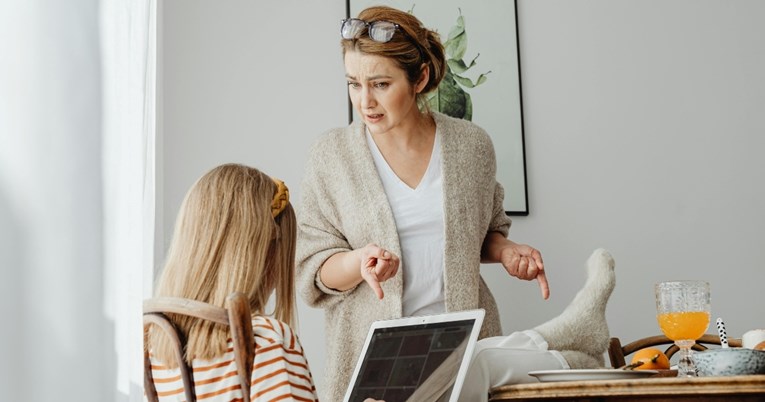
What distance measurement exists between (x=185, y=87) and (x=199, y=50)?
0.10 meters

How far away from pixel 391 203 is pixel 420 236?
92 mm

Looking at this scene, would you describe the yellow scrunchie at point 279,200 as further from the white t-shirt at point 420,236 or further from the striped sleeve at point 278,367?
the white t-shirt at point 420,236

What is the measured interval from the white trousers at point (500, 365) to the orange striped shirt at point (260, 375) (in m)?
0.23

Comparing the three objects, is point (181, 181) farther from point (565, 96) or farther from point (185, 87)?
point (565, 96)

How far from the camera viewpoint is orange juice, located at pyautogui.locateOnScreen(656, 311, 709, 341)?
1.24 m

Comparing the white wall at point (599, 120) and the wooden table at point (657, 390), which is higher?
the white wall at point (599, 120)

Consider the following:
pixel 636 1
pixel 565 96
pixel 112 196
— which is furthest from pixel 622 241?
pixel 112 196

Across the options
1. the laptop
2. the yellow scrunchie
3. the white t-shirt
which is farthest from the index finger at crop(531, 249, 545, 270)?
the yellow scrunchie

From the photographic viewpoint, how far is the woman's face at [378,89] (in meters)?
1.80

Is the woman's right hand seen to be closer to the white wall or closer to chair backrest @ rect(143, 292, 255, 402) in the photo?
chair backrest @ rect(143, 292, 255, 402)

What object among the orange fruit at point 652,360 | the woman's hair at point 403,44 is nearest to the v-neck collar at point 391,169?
the woman's hair at point 403,44

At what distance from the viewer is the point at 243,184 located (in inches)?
49.4

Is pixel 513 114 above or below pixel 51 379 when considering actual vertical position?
above

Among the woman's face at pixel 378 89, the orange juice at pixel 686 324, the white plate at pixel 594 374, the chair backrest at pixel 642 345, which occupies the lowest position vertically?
the chair backrest at pixel 642 345
